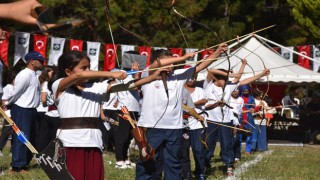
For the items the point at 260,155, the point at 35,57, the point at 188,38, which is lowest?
the point at 260,155

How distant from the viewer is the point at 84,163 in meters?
5.91

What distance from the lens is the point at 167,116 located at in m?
7.53

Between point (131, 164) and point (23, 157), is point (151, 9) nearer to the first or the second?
point (131, 164)

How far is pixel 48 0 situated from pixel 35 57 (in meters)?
13.2

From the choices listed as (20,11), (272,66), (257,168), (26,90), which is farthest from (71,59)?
(272,66)

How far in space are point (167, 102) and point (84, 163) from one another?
71.6 inches

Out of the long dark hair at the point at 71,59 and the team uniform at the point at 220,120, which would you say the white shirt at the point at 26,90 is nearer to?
the team uniform at the point at 220,120

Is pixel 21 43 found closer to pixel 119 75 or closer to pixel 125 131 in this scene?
pixel 125 131

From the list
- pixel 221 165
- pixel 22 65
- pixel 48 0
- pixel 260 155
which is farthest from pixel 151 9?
pixel 221 165

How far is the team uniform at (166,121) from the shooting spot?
24.7 ft

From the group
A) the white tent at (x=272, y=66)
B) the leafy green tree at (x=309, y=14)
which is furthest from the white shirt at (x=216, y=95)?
the leafy green tree at (x=309, y=14)

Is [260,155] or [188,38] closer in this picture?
[260,155]

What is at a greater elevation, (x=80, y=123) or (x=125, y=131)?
(x=80, y=123)

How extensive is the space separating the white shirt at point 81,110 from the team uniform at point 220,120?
4104 millimetres
